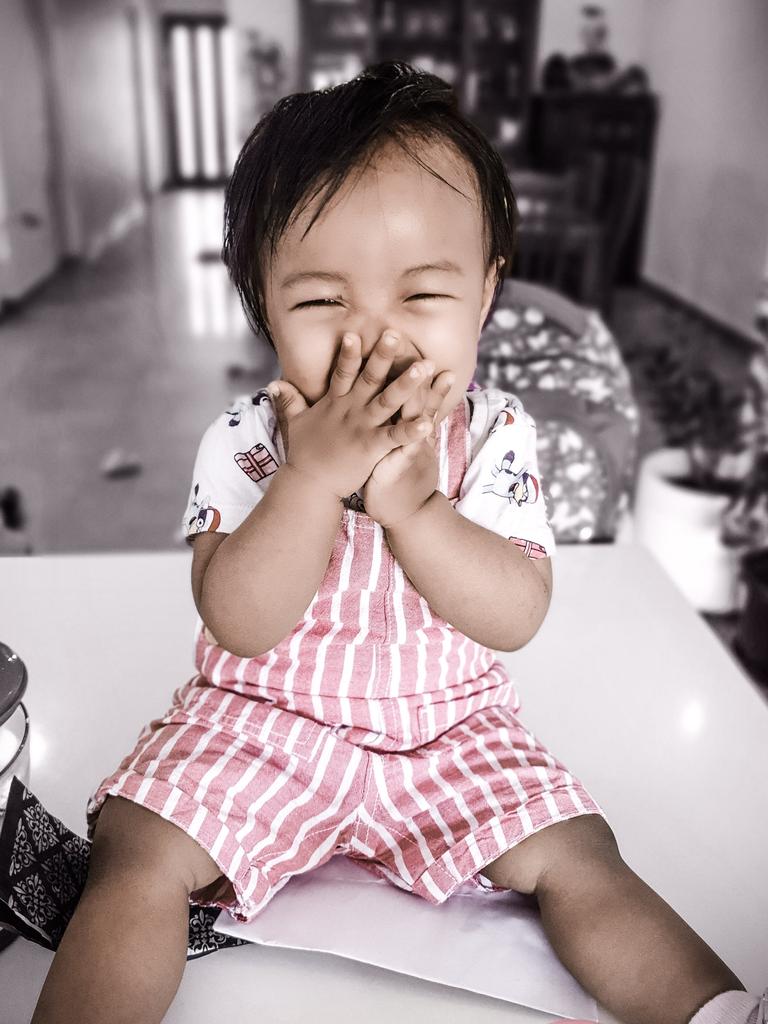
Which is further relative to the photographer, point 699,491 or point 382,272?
point 699,491

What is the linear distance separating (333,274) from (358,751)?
0.28m

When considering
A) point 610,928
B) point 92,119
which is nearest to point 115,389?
point 610,928

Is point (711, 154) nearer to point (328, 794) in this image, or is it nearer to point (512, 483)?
point (512, 483)

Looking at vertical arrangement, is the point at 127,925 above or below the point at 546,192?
above

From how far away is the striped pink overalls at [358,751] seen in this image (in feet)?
1.65

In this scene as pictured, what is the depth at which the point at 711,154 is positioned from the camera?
446cm

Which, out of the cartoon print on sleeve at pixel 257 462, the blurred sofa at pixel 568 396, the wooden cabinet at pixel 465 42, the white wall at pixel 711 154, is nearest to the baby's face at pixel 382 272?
the cartoon print on sleeve at pixel 257 462

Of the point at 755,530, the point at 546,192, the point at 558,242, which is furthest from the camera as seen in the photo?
the point at 546,192

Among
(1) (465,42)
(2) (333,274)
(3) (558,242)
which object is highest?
(1) (465,42)

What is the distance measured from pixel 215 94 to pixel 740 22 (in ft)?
21.9

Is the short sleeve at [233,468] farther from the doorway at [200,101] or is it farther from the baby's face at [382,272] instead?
the doorway at [200,101]

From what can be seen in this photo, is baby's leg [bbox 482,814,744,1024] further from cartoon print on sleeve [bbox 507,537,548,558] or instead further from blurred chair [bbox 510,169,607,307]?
blurred chair [bbox 510,169,607,307]

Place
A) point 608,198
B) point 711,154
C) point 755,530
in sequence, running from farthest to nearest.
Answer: point 711,154 < point 608,198 < point 755,530

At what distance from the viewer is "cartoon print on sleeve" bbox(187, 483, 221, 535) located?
58 cm
